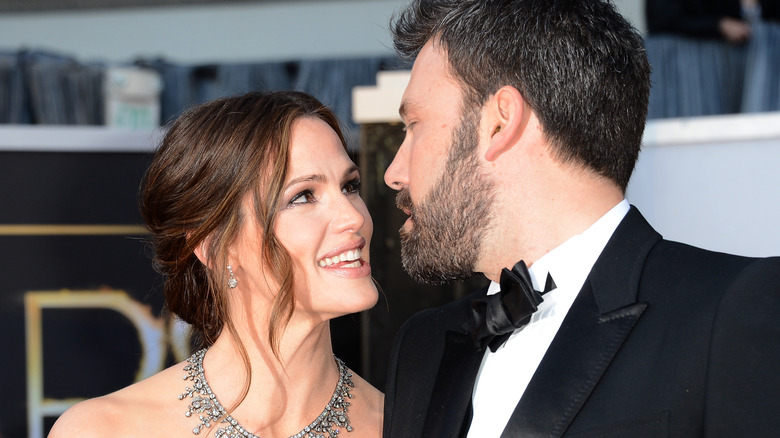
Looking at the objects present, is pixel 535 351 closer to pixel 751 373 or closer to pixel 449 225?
pixel 449 225

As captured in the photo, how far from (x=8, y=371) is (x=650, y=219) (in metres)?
1.96

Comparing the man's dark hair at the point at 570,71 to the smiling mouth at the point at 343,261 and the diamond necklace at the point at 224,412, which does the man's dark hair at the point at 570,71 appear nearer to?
the smiling mouth at the point at 343,261


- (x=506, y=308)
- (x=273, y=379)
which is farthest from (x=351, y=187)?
(x=506, y=308)

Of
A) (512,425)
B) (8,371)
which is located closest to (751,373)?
(512,425)

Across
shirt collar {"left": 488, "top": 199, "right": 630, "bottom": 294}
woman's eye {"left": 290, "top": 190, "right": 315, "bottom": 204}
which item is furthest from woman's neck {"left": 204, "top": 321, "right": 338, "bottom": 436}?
shirt collar {"left": 488, "top": 199, "right": 630, "bottom": 294}

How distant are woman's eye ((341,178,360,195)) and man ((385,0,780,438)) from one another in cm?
33

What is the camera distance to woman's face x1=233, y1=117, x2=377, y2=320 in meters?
2.09

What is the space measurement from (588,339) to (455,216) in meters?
0.36

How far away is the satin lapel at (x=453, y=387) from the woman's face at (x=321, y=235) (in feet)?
0.89

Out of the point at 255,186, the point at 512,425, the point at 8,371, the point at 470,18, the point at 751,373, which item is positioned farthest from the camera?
the point at 8,371

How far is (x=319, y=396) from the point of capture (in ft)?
7.34

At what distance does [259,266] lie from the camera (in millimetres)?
2148

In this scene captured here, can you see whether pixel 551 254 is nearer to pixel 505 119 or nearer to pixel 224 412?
pixel 505 119

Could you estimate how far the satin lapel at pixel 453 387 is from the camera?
A: 1.74m
